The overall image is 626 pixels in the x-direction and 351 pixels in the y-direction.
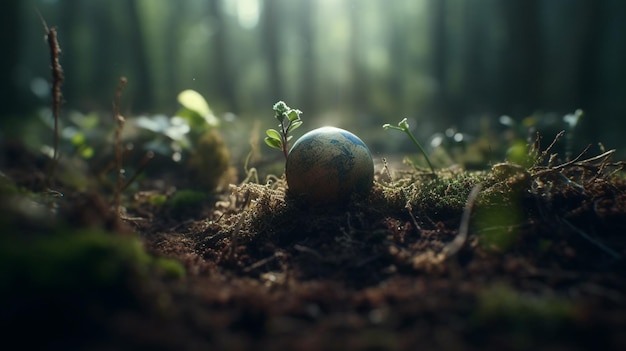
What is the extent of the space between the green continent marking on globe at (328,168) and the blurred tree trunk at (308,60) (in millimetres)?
25075

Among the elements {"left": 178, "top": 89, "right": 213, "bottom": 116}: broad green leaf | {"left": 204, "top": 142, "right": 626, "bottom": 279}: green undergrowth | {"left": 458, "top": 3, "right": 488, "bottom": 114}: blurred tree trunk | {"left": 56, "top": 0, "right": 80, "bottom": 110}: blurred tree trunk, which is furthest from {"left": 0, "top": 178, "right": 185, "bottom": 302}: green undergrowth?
{"left": 56, "top": 0, "right": 80, "bottom": 110}: blurred tree trunk

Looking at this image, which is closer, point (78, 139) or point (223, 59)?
point (78, 139)

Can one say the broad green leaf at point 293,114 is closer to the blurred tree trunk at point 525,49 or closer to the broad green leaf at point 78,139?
the broad green leaf at point 78,139

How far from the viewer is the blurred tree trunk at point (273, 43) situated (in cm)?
2328

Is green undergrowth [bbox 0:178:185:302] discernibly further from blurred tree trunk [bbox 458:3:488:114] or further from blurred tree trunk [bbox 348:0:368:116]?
blurred tree trunk [bbox 348:0:368:116]

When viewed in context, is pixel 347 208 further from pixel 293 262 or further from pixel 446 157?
pixel 446 157

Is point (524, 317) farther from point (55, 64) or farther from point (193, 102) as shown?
point (193, 102)

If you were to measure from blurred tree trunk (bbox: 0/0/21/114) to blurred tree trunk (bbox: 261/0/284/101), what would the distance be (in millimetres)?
10610

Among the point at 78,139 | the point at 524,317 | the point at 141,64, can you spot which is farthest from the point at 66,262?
the point at 141,64

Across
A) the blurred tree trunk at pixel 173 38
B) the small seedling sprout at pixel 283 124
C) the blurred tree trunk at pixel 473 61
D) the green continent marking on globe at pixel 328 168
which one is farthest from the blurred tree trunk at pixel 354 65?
the green continent marking on globe at pixel 328 168

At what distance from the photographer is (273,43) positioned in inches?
955

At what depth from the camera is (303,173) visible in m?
4.55

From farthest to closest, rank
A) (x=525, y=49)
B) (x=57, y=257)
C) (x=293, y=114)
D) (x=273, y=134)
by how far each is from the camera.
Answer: (x=525, y=49) < (x=273, y=134) < (x=293, y=114) < (x=57, y=257)

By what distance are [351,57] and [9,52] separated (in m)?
22.7
